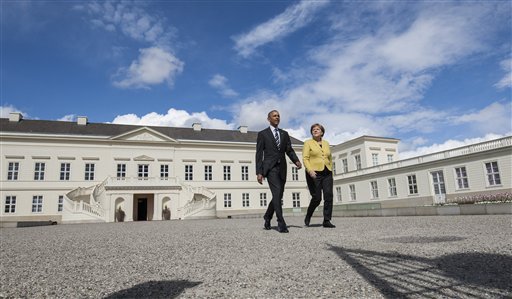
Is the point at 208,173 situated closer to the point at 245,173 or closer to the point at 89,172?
the point at 245,173

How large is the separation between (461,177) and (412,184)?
4610 millimetres

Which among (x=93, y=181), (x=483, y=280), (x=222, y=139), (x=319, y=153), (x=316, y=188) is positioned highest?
(x=222, y=139)

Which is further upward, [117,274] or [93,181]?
[93,181]

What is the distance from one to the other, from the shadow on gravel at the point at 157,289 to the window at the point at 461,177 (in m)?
27.0

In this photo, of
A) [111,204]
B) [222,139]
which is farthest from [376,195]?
[111,204]

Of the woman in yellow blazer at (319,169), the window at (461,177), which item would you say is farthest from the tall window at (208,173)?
the woman in yellow blazer at (319,169)

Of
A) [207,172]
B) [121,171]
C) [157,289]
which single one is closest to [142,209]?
[121,171]

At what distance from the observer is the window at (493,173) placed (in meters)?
22.8

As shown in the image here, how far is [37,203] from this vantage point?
3234cm

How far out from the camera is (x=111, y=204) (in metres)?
30.6

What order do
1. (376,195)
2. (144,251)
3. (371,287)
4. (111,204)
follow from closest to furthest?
(371,287) < (144,251) < (111,204) < (376,195)

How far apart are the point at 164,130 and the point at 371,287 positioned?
133 feet

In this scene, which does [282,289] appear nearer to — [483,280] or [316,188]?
[483,280]

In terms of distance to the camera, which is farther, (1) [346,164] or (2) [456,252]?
(1) [346,164]
